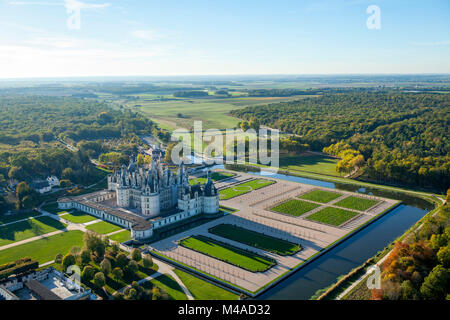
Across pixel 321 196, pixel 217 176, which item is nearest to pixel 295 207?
pixel 321 196

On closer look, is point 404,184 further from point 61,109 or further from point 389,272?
point 61,109

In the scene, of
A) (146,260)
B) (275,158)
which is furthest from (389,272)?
(275,158)

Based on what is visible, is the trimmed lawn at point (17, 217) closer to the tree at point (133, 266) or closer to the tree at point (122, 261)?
the tree at point (122, 261)

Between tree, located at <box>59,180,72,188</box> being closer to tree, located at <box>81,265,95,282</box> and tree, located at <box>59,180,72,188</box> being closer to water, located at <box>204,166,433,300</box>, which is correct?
tree, located at <box>81,265,95,282</box>

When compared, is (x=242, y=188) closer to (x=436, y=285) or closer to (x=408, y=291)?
(x=408, y=291)

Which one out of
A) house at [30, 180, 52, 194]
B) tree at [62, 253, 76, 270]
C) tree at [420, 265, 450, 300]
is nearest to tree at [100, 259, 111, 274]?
tree at [62, 253, 76, 270]

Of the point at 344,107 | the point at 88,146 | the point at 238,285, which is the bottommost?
the point at 238,285
